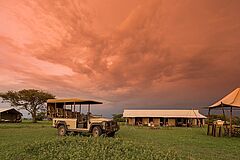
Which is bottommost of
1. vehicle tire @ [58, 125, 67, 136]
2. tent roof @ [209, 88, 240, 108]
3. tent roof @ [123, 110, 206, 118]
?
vehicle tire @ [58, 125, 67, 136]

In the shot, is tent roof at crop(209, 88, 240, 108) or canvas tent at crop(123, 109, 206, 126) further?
canvas tent at crop(123, 109, 206, 126)

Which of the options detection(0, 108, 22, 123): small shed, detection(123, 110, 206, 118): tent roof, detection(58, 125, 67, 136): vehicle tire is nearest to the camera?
detection(58, 125, 67, 136): vehicle tire

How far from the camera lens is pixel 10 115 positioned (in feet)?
193

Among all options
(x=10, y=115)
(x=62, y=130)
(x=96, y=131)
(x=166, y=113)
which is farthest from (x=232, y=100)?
(x=10, y=115)

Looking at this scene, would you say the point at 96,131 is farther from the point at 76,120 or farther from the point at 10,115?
the point at 10,115

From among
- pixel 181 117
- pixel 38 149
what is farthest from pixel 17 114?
pixel 38 149

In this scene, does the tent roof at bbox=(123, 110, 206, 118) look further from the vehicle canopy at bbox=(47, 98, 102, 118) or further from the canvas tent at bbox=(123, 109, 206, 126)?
the vehicle canopy at bbox=(47, 98, 102, 118)

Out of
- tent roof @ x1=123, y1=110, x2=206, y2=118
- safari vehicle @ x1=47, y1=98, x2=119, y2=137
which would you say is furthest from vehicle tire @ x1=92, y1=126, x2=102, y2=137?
tent roof @ x1=123, y1=110, x2=206, y2=118

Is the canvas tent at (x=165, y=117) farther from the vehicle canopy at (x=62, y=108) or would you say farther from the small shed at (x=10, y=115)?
the vehicle canopy at (x=62, y=108)

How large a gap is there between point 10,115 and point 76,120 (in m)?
45.5

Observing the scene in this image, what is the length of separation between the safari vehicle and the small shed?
40.5 meters

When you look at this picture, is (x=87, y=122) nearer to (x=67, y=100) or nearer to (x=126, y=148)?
(x=67, y=100)

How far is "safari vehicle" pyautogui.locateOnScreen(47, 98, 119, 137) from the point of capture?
61.6 ft

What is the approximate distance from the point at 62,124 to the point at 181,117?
129 ft
